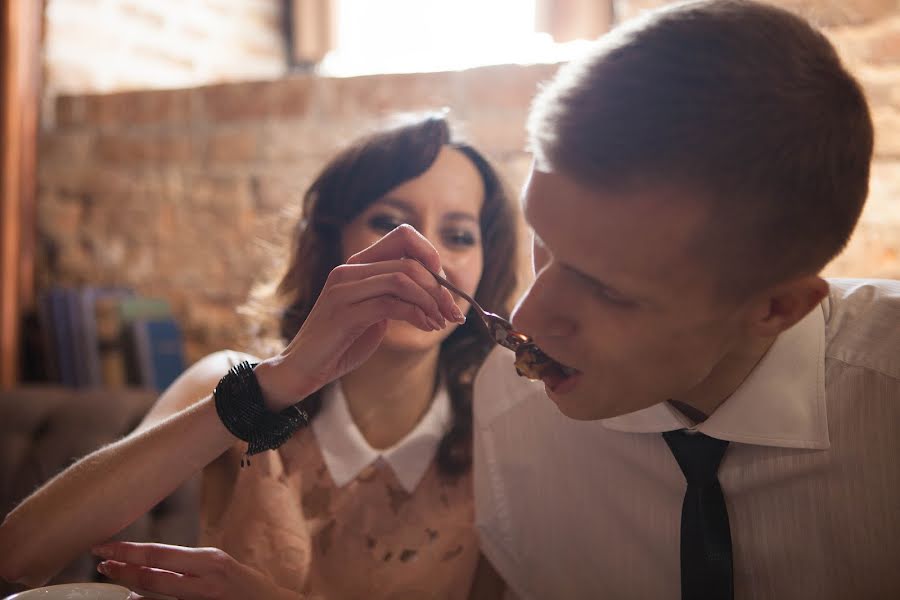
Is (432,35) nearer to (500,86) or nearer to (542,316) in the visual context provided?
(500,86)

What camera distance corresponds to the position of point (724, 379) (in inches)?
35.1

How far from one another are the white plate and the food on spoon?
453mm

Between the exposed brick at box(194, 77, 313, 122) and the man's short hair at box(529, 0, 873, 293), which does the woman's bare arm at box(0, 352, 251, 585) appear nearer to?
the man's short hair at box(529, 0, 873, 293)

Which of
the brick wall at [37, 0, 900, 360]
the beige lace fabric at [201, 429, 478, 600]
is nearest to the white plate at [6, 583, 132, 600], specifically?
the beige lace fabric at [201, 429, 478, 600]

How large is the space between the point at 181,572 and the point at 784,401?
703 millimetres

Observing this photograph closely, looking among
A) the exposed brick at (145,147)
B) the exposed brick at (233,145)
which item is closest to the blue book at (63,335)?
the exposed brick at (145,147)

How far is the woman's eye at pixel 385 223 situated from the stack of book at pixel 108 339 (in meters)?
1.31

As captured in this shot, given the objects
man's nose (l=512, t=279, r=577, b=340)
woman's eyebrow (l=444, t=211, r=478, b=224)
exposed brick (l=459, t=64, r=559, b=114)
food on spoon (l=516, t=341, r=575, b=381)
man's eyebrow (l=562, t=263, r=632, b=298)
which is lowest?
A: food on spoon (l=516, t=341, r=575, b=381)

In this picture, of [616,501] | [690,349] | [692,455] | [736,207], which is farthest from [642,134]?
[616,501]

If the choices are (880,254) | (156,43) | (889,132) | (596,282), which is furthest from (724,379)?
(156,43)

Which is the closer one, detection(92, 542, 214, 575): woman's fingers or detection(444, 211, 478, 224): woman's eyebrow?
detection(92, 542, 214, 575): woman's fingers

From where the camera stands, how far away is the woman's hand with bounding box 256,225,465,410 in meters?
0.84

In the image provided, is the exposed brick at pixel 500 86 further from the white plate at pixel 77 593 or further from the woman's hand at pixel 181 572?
the white plate at pixel 77 593

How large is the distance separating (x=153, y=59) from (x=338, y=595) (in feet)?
7.46
